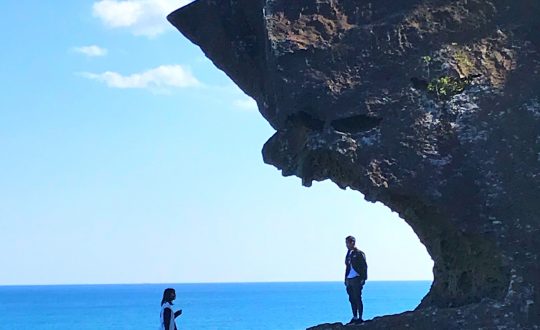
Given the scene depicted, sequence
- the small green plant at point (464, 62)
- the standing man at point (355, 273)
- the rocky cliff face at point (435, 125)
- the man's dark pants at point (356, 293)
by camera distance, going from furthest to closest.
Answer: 1. the standing man at point (355, 273)
2. the man's dark pants at point (356, 293)
3. the small green plant at point (464, 62)
4. the rocky cliff face at point (435, 125)

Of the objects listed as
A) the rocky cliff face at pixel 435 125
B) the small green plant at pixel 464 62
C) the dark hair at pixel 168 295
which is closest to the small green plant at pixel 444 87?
the rocky cliff face at pixel 435 125

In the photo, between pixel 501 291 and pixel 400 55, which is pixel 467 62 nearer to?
pixel 400 55

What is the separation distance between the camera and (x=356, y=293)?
544 inches

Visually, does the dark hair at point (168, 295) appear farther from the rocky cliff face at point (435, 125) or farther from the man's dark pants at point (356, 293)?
the man's dark pants at point (356, 293)

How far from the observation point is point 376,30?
1330cm

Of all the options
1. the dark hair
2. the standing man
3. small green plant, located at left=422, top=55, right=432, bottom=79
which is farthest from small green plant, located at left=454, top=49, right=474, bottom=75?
the dark hair

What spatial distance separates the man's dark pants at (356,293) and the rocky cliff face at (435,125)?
3.82 feet

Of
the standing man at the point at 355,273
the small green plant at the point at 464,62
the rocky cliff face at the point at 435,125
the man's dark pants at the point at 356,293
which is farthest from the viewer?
the standing man at the point at 355,273

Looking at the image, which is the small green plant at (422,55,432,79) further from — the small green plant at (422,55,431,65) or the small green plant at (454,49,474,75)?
the small green plant at (454,49,474,75)

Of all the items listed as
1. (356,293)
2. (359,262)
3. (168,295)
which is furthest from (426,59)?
(168,295)

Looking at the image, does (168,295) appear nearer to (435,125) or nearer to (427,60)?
(435,125)

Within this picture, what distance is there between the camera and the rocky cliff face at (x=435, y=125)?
38.8 feet

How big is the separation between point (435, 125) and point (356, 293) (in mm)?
2824

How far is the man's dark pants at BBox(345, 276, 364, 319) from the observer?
1373 cm
